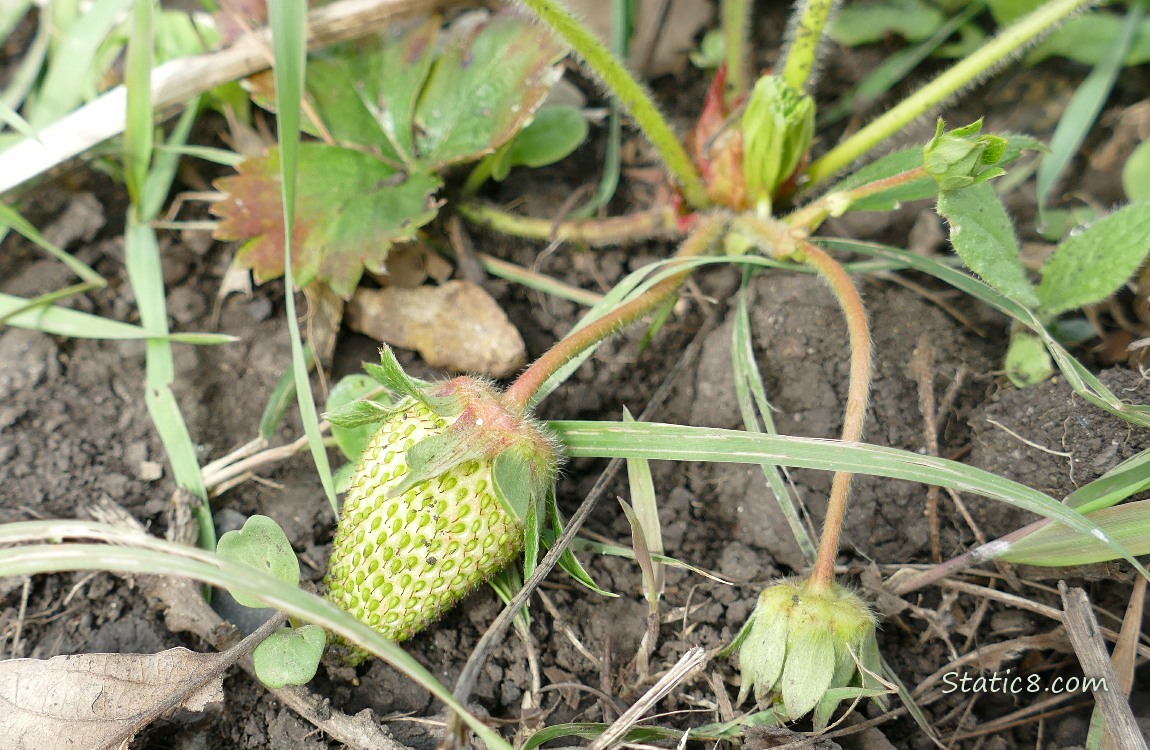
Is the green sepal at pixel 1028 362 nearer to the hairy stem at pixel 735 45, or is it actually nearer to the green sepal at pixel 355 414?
the hairy stem at pixel 735 45

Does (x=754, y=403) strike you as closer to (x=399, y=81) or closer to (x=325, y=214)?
(x=325, y=214)

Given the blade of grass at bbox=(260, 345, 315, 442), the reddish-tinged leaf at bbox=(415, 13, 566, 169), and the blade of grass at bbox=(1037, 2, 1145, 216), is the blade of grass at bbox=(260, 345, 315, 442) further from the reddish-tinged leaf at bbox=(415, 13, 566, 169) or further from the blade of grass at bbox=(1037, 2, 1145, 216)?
the blade of grass at bbox=(1037, 2, 1145, 216)

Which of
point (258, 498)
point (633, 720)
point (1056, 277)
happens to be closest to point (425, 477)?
point (633, 720)

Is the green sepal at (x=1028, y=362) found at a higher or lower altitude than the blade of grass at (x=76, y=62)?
lower

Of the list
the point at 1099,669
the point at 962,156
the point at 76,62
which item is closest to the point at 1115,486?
the point at 1099,669

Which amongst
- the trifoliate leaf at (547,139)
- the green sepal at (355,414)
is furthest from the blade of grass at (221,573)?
the trifoliate leaf at (547,139)

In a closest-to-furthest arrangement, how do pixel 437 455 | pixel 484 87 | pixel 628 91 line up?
1. pixel 437 455
2. pixel 628 91
3. pixel 484 87
